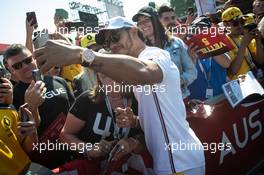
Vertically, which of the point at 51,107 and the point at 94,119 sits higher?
the point at 94,119

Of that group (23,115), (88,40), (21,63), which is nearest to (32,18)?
(88,40)

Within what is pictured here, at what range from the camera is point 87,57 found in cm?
165

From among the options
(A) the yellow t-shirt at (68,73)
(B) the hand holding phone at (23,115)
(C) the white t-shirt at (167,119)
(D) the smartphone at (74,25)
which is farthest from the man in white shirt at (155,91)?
(D) the smartphone at (74,25)

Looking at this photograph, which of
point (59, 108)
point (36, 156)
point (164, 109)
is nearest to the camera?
point (164, 109)

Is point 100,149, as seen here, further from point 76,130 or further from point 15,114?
point 15,114

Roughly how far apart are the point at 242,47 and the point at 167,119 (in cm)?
255

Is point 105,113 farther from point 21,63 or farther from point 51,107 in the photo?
point 21,63

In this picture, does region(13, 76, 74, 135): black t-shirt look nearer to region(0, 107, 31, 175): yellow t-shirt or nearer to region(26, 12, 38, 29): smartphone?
region(0, 107, 31, 175): yellow t-shirt

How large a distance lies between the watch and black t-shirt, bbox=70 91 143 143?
96cm

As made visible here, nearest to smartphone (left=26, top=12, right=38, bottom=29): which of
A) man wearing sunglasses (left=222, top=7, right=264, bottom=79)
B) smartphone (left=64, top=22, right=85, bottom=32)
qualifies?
smartphone (left=64, top=22, right=85, bottom=32)

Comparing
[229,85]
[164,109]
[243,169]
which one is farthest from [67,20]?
[164,109]

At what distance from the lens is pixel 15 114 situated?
2543 millimetres

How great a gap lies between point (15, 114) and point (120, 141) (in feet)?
2.66

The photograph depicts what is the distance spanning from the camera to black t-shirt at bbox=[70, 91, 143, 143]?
257 cm
